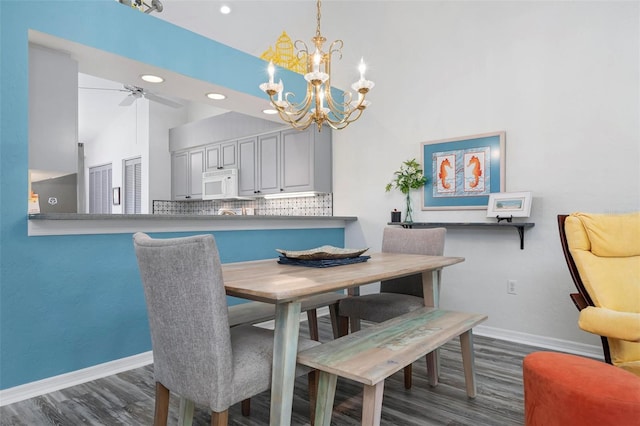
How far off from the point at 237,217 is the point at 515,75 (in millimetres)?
2596

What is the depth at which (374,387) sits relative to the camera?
143cm

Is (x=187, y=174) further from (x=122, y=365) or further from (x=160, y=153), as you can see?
(x=122, y=365)

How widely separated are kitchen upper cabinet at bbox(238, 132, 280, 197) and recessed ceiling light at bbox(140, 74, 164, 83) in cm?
190

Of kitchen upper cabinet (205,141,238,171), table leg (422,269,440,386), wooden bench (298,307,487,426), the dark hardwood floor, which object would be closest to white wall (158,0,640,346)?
the dark hardwood floor

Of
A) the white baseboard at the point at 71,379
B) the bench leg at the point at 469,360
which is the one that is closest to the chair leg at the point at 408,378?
the bench leg at the point at 469,360

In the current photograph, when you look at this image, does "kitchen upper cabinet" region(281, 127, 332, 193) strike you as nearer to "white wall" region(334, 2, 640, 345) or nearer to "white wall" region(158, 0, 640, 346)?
"white wall" region(158, 0, 640, 346)

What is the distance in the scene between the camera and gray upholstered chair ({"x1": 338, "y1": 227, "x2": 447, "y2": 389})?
244cm

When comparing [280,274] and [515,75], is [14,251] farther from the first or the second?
[515,75]

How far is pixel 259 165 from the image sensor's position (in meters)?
5.09

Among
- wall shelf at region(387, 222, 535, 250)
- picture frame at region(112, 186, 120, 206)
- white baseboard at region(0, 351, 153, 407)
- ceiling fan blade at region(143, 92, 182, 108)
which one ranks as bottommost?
white baseboard at region(0, 351, 153, 407)

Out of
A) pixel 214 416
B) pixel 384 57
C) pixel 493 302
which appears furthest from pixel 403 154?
pixel 214 416

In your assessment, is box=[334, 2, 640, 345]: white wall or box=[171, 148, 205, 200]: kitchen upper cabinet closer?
box=[334, 2, 640, 345]: white wall

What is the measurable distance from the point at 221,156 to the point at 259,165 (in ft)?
2.75

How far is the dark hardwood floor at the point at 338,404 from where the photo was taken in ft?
6.44
